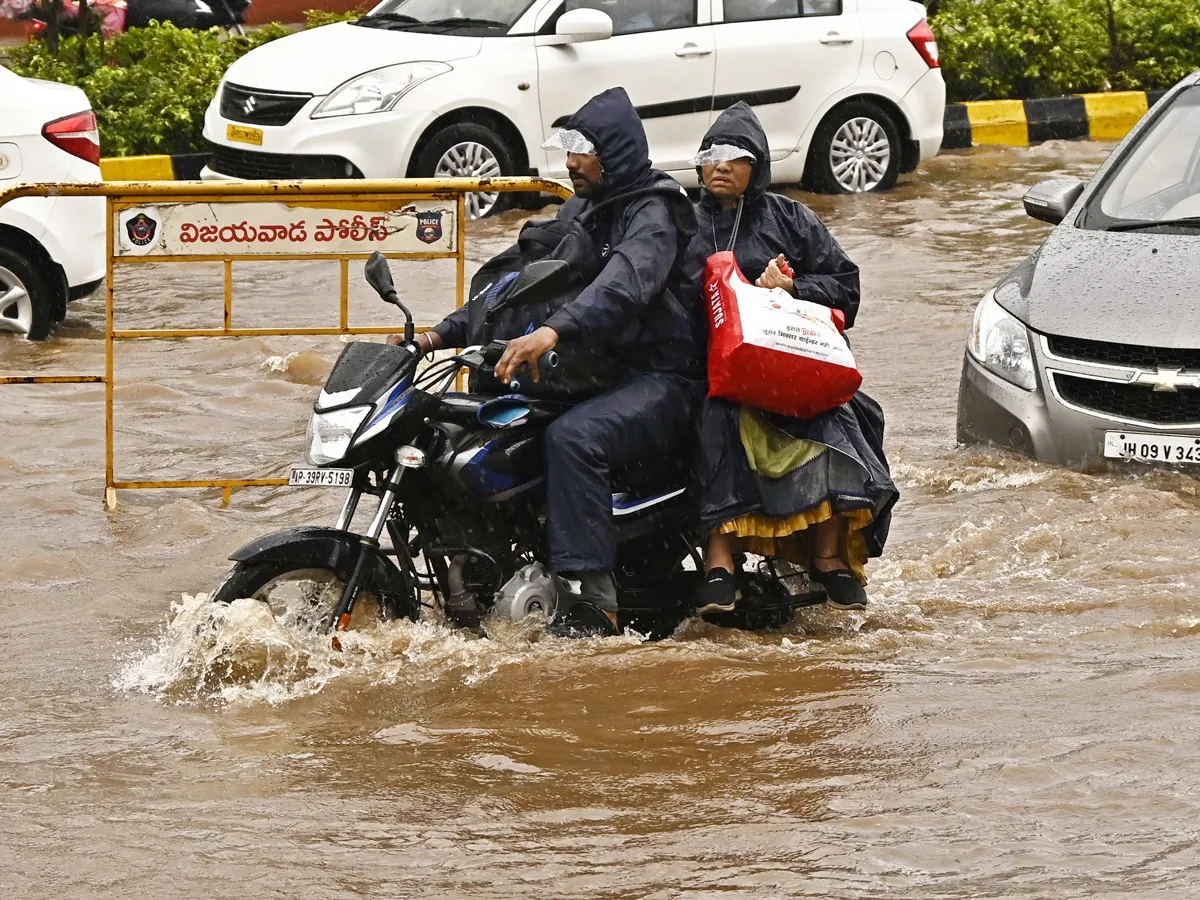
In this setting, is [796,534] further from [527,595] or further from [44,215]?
[44,215]

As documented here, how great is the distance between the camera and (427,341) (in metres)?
5.44

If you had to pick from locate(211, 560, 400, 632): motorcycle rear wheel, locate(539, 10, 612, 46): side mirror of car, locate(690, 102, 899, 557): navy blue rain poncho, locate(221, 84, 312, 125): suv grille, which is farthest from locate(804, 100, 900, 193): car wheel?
locate(211, 560, 400, 632): motorcycle rear wheel

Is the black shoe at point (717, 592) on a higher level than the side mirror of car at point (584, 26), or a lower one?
lower

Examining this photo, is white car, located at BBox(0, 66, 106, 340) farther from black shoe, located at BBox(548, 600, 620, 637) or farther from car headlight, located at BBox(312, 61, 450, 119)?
black shoe, located at BBox(548, 600, 620, 637)

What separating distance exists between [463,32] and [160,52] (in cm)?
299

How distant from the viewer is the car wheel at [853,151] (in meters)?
13.3

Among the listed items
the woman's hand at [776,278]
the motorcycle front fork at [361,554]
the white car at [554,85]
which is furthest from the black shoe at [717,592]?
the white car at [554,85]

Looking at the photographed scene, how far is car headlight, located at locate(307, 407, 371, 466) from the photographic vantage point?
4.93 m

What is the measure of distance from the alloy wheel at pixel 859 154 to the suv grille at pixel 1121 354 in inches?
247

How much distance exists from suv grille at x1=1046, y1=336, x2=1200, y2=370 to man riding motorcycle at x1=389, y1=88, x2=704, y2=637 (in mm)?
2277

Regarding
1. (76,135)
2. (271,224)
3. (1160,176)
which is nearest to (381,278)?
(271,224)

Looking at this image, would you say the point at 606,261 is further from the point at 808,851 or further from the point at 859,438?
the point at 808,851

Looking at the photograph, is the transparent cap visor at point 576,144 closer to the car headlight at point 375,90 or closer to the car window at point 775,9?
the car headlight at point 375,90

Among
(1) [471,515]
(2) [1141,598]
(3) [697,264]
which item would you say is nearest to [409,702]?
(1) [471,515]
